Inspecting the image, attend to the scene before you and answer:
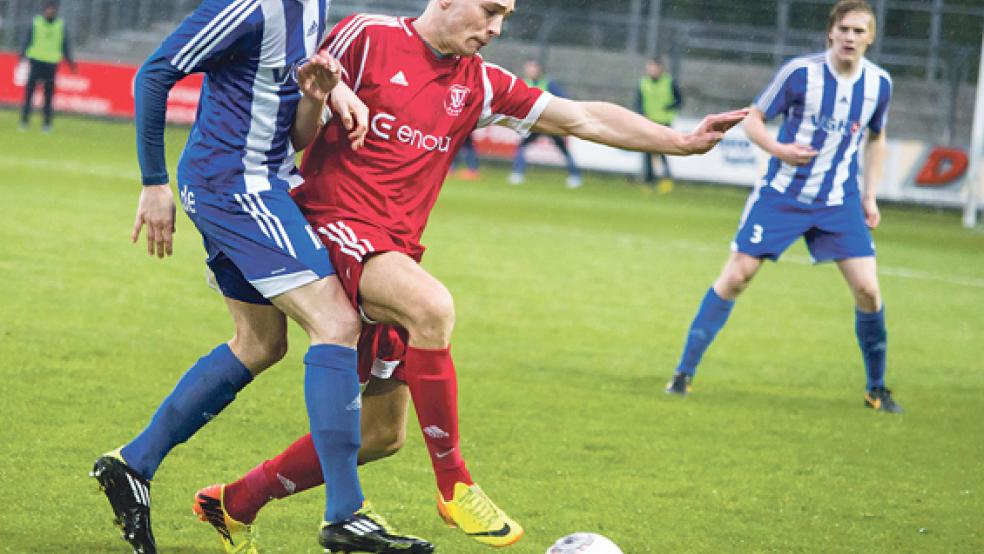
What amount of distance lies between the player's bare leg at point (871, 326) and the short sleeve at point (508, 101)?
3353 millimetres

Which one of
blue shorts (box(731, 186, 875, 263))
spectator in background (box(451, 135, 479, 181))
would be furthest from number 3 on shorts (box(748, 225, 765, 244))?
spectator in background (box(451, 135, 479, 181))

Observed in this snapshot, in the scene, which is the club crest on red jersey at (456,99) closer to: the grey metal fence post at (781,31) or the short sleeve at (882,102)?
the short sleeve at (882,102)

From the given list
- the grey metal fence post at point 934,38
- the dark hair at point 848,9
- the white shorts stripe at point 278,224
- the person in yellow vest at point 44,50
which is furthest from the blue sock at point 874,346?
the grey metal fence post at point 934,38

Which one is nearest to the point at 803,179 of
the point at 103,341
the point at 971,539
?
the point at 971,539

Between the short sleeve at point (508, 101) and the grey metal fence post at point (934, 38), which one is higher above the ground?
the short sleeve at point (508, 101)

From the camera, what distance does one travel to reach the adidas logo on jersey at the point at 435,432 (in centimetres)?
411

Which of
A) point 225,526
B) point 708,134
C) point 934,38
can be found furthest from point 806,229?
point 934,38

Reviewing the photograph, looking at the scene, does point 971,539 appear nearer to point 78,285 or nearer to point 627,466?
point 627,466

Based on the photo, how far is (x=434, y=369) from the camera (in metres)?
4.04

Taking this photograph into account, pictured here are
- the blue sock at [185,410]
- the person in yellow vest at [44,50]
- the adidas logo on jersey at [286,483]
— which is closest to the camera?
the blue sock at [185,410]

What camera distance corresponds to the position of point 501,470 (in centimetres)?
556

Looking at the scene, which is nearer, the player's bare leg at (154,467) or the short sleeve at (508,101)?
the player's bare leg at (154,467)

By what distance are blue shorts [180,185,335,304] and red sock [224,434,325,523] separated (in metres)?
0.53

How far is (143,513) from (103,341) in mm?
3615
